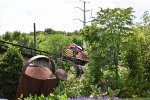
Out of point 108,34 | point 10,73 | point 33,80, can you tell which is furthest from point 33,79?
point 108,34

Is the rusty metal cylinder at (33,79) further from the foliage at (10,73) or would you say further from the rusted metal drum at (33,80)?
the foliage at (10,73)

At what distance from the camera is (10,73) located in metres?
27.8

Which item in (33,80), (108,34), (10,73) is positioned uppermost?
(108,34)

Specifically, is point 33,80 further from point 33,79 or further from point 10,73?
point 10,73

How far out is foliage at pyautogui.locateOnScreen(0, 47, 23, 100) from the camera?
2744cm

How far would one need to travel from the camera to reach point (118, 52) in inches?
1297

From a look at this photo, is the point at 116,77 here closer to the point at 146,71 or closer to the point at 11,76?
the point at 146,71

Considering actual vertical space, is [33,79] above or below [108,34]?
below

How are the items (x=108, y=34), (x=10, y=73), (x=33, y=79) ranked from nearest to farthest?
(x=33, y=79) → (x=10, y=73) → (x=108, y=34)

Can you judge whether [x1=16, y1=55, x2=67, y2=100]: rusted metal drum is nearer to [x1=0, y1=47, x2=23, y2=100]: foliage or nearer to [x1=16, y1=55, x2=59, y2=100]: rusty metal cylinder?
[x1=16, y1=55, x2=59, y2=100]: rusty metal cylinder

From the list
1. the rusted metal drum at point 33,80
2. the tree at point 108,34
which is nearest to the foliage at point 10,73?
the tree at point 108,34

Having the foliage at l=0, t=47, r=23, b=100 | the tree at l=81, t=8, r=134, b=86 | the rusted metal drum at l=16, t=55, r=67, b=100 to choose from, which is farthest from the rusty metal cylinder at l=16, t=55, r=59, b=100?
the tree at l=81, t=8, r=134, b=86

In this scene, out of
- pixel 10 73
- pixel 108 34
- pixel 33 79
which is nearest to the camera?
pixel 33 79

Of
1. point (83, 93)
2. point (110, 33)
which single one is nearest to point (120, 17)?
point (110, 33)
